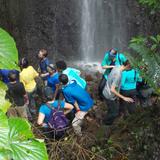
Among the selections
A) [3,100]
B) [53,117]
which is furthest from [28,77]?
[3,100]

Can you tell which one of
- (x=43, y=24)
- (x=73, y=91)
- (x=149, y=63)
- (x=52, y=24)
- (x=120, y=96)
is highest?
(x=149, y=63)

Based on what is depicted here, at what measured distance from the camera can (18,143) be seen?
1.24 metres

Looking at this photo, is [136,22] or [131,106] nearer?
[131,106]

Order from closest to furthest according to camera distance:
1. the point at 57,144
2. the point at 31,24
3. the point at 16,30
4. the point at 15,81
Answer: the point at 57,144 → the point at 15,81 → the point at 16,30 → the point at 31,24

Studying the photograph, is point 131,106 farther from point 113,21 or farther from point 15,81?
point 113,21

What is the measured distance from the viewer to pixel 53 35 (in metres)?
15.7

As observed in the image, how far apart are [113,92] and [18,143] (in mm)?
5604

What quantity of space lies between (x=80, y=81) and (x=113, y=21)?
33.5ft

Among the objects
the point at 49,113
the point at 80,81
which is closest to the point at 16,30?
the point at 80,81

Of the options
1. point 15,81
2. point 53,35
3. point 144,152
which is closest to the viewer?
point 144,152

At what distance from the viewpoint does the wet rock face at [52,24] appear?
1298 cm

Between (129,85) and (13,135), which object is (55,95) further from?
(13,135)

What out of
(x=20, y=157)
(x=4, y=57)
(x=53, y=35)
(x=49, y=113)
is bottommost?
(x=53, y=35)

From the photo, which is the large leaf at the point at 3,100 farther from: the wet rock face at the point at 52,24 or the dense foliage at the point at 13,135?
the wet rock face at the point at 52,24
